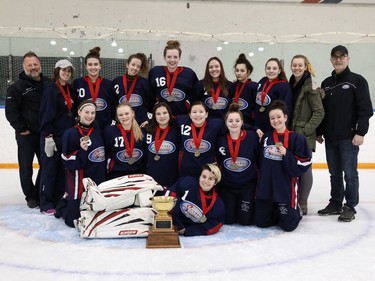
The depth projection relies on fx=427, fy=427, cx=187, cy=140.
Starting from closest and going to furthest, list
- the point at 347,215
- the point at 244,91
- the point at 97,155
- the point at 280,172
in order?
the point at 280,172 → the point at 97,155 → the point at 347,215 → the point at 244,91

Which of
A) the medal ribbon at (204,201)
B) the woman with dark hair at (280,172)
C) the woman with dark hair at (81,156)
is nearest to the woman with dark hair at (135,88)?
the woman with dark hair at (81,156)

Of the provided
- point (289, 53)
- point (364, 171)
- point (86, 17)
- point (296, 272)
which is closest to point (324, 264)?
point (296, 272)

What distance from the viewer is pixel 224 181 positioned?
3.13m

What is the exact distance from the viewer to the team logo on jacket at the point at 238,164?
10.0 ft

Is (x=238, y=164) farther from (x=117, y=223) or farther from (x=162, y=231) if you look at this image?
(x=117, y=223)

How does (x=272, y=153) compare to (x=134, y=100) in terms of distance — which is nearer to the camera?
(x=272, y=153)

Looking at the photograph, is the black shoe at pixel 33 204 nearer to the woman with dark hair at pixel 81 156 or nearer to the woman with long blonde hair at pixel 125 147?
the woman with dark hair at pixel 81 156

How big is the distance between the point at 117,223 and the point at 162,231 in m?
0.35

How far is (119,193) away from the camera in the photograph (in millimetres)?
2779

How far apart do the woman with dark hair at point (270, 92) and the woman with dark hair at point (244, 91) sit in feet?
0.25

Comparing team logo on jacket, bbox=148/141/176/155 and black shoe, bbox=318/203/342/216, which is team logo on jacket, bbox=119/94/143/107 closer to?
team logo on jacket, bbox=148/141/176/155

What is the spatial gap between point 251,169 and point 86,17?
4919 mm

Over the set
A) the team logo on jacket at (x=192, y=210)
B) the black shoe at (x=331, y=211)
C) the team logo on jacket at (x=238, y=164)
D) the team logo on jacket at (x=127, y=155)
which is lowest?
the black shoe at (x=331, y=211)

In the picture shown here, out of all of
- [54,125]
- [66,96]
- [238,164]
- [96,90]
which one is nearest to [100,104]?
[96,90]
